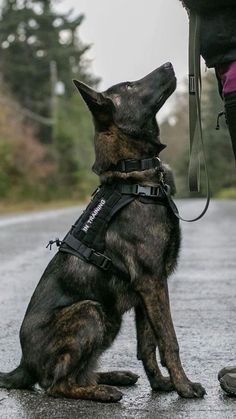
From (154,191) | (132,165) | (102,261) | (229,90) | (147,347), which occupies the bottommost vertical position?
(147,347)

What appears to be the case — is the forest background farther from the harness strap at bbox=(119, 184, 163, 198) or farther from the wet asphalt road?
the harness strap at bbox=(119, 184, 163, 198)

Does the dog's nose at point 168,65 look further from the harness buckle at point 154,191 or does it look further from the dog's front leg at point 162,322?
the dog's front leg at point 162,322

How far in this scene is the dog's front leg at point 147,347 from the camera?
13.7ft

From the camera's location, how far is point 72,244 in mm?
4148

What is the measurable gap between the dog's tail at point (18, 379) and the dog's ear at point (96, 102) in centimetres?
147

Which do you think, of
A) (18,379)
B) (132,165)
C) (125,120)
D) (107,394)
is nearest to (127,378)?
(107,394)

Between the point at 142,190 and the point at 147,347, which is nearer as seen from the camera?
the point at 142,190

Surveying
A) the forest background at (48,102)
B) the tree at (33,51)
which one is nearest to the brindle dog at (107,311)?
the forest background at (48,102)

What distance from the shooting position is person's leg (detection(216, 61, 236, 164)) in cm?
A: 395

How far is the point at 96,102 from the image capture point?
4301mm

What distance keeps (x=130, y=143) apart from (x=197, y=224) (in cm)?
1339

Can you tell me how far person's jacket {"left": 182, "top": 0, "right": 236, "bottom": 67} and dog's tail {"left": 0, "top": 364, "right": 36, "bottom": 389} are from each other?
1.92 meters

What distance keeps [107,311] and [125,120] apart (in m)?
1.12

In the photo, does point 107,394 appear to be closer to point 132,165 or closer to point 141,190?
point 141,190
